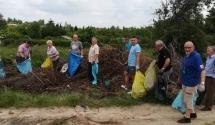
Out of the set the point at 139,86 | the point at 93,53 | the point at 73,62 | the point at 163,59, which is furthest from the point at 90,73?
the point at 163,59

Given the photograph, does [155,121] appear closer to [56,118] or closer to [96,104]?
[96,104]

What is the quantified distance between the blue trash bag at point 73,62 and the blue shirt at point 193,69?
4135 millimetres

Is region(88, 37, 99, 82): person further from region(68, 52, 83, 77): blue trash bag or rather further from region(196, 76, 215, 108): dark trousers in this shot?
region(196, 76, 215, 108): dark trousers

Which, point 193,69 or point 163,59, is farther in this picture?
point 163,59

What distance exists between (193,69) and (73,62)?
445cm

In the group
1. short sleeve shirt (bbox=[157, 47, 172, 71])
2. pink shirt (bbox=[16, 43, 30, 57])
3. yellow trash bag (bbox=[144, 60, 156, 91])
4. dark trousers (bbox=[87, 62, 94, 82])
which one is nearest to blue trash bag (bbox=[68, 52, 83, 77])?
dark trousers (bbox=[87, 62, 94, 82])

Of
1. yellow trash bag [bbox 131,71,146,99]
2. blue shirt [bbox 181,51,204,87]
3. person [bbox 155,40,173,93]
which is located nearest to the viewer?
blue shirt [bbox 181,51,204,87]

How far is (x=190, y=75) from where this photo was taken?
5230 mm

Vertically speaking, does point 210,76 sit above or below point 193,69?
below

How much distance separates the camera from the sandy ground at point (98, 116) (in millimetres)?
5320

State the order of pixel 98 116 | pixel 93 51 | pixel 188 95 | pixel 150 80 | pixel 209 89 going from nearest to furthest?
pixel 188 95 → pixel 98 116 → pixel 209 89 → pixel 150 80 → pixel 93 51

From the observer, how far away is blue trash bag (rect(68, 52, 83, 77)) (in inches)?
336

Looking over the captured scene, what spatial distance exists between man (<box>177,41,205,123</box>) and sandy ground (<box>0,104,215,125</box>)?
1.36ft

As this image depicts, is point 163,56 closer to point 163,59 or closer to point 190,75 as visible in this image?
point 163,59
